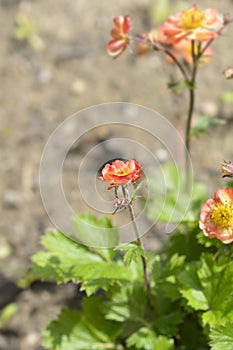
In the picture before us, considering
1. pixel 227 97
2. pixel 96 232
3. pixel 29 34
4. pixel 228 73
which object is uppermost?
pixel 29 34

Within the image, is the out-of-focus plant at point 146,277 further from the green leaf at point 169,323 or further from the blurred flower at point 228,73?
the blurred flower at point 228,73

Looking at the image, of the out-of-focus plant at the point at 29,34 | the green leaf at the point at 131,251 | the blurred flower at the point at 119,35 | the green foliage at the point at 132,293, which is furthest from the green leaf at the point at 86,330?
the out-of-focus plant at the point at 29,34

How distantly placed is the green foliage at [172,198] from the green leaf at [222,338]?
2.09 ft

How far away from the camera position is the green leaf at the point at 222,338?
1684 millimetres

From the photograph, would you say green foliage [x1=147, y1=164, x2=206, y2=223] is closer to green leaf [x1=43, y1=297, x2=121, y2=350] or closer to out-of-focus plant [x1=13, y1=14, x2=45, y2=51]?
green leaf [x1=43, y1=297, x2=121, y2=350]

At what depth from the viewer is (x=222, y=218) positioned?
5.61 feet

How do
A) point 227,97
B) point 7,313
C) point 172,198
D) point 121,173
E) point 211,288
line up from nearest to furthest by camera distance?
point 121,173, point 211,288, point 172,198, point 7,313, point 227,97

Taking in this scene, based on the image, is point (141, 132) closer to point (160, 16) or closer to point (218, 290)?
point (160, 16)

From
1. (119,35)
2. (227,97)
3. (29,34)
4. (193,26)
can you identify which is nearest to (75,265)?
(119,35)

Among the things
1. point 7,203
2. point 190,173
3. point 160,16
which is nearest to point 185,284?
point 190,173

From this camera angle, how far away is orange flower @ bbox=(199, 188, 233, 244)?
5.55 ft

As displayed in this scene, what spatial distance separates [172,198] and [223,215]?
2.85 ft

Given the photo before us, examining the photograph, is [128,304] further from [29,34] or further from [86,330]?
[29,34]

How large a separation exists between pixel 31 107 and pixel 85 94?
349 millimetres
